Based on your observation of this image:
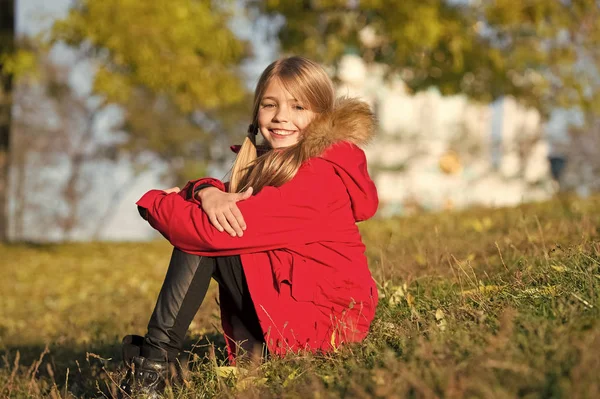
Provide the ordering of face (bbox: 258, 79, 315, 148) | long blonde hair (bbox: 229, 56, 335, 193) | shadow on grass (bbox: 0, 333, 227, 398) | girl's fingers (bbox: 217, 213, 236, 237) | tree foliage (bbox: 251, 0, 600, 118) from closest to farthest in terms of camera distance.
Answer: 1. girl's fingers (bbox: 217, 213, 236, 237)
2. long blonde hair (bbox: 229, 56, 335, 193)
3. shadow on grass (bbox: 0, 333, 227, 398)
4. face (bbox: 258, 79, 315, 148)
5. tree foliage (bbox: 251, 0, 600, 118)

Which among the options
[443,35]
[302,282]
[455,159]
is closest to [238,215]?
[302,282]

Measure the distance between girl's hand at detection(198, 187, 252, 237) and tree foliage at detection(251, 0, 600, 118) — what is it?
790cm

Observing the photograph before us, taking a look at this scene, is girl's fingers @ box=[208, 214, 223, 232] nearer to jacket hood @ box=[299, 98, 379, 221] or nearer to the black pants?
the black pants

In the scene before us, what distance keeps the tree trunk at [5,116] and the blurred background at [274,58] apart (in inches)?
1.1

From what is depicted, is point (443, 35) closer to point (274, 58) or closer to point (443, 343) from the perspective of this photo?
point (274, 58)

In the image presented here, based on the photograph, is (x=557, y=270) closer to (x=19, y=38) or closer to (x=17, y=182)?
(x=19, y=38)

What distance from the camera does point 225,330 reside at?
318 cm

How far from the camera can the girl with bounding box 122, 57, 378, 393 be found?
2885 millimetres

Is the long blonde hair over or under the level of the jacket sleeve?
over

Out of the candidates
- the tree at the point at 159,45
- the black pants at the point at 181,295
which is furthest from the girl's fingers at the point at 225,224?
the tree at the point at 159,45

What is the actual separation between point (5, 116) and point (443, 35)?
24.7 ft

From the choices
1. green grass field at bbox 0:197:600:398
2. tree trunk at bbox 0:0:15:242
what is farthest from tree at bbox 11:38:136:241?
green grass field at bbox 0:197:600:398

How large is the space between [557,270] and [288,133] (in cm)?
130

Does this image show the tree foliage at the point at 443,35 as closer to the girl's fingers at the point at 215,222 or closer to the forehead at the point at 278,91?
the forehead at the point at 278,91
